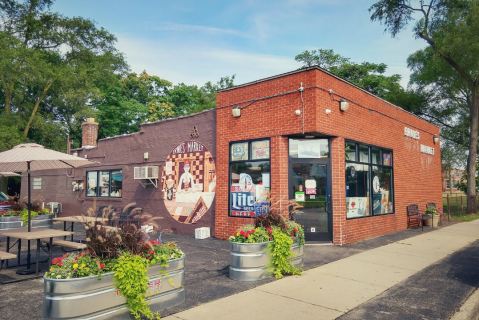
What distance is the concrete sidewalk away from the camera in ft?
15.3

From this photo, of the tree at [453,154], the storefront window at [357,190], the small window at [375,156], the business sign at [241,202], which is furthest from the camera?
the tree at [453,154]

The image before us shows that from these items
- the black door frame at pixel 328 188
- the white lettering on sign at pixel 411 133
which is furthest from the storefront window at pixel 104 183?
the white lettering on sign at pixel 411 133

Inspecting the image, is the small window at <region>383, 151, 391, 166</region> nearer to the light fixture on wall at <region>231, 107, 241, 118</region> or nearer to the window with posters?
the window with posters

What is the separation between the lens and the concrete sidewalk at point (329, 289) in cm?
466

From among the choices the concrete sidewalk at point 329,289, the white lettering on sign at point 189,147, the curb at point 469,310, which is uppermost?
the white lettering on sign at point 189,147

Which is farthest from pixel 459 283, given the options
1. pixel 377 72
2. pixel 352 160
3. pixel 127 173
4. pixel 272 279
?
pixel 377 72

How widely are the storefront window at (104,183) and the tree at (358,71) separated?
22473mm

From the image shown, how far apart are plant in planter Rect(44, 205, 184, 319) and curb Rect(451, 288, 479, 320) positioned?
382 cm

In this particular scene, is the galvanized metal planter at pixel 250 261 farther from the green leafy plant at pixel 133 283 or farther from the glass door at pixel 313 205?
the glass door at pixel 313 205

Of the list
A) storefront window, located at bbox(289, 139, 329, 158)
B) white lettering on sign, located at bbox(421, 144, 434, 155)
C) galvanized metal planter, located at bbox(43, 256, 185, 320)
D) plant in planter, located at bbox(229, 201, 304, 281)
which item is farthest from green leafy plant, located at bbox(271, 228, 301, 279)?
white lettering on sign, located at bbox(421, 144, 434, 155)

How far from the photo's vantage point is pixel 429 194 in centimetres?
1605

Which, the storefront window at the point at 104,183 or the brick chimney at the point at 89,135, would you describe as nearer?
the storefront window at the point at 104,183

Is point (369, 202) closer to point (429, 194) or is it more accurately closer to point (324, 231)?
point (324, 231)

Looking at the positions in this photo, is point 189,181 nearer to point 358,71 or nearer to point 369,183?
point 369,183
